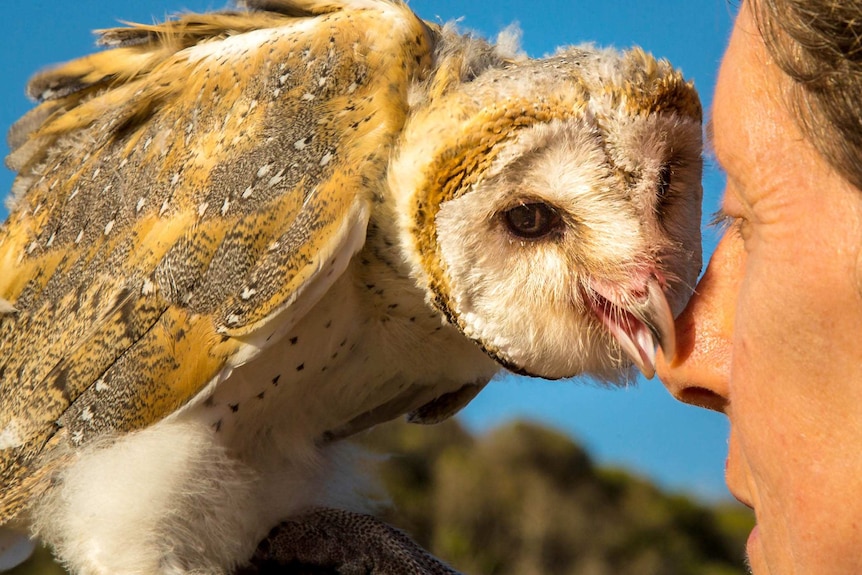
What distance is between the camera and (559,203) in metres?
1.50

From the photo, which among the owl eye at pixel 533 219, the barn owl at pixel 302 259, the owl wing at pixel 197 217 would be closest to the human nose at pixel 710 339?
the barn owl at pixel 302 259

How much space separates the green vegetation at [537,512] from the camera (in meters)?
4.16

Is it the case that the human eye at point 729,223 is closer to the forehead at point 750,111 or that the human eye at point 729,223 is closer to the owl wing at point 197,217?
the forehead at point 750,111

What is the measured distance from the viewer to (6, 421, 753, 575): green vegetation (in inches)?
164

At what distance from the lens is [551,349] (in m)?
1.60

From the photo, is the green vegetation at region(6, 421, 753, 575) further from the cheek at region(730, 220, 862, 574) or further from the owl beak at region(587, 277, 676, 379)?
the cheek at region(730, 220, 862, 574)

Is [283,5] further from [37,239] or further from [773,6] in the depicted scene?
[773,6]

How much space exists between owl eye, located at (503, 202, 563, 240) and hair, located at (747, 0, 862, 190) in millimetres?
782

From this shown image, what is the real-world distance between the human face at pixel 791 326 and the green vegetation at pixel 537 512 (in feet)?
9.65

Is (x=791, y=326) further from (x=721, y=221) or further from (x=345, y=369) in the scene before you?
(x=345, y=369)

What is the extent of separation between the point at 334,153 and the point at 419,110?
16cm

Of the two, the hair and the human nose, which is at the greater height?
the hair

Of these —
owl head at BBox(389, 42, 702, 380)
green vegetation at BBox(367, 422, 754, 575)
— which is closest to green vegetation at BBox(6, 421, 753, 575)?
green vegetation at BBox(367, 422, 754, 575)

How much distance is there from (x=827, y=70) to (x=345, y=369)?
4.30ft
